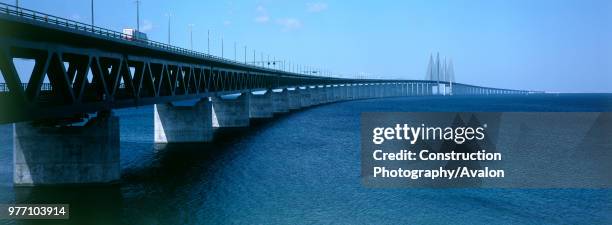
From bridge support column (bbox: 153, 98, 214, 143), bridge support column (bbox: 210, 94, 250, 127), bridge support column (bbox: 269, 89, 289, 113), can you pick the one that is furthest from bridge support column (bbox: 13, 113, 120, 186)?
bridge support column (bbox: 269, 89, 289, 113)

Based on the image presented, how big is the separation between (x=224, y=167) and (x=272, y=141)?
24050 millimetres

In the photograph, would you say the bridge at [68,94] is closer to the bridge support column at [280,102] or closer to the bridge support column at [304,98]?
the bridge support column at [280,102]

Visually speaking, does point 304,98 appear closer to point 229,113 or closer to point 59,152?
point 229,113

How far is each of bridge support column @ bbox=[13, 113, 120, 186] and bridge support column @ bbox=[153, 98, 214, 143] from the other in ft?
104

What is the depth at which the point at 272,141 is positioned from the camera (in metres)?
78.2

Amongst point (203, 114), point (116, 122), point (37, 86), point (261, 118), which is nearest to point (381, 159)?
point (203, 114)

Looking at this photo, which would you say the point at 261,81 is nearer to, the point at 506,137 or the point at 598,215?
the point at 506,137

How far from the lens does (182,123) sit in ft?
244

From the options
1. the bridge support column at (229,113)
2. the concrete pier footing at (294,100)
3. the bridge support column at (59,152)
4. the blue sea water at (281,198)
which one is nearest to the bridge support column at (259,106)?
the bridge support column at (229,113)

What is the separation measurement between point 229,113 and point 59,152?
63.7 metres

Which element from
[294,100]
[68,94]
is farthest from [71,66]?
[294,100]

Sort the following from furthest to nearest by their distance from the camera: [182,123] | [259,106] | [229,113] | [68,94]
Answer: [259,106] → [229,113] → [182,123] → [68,94]

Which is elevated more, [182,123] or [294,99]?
[294,99]

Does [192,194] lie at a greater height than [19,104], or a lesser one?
lesser
